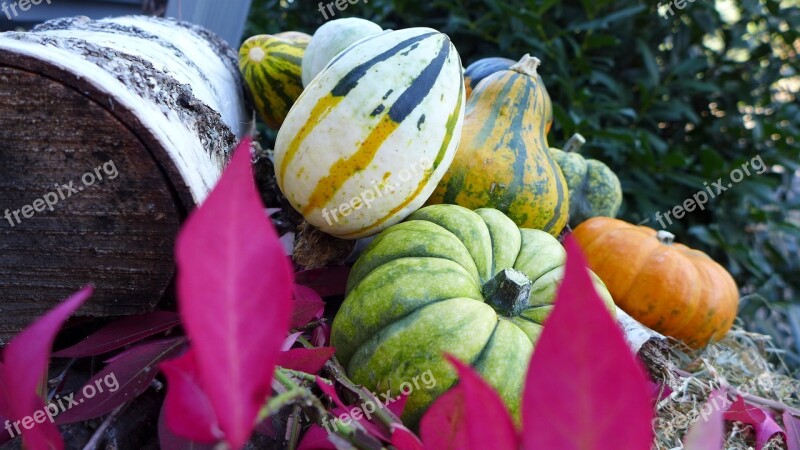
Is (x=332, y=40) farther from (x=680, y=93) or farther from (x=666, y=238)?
(x=680, y=93)

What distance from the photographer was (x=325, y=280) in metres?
1.00

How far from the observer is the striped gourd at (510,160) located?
3.90 ft

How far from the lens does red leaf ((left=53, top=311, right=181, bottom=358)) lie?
2.44 ft

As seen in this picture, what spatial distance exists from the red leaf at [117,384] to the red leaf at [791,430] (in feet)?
3.45

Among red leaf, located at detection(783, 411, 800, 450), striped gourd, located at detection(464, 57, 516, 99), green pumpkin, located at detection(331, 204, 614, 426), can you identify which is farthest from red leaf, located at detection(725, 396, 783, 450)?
striped gourd, located at detection(464, 57, 516, 99)

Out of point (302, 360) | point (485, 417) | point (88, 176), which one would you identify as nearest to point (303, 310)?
point (302, 360)

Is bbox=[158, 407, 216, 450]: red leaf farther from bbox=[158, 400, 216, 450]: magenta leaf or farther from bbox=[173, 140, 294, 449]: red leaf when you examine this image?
bbox=[173, 140, 294, 449]: red leaf

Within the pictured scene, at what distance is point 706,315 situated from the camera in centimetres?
149

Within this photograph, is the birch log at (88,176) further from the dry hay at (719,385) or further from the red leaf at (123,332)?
the dry hay at (719,385)

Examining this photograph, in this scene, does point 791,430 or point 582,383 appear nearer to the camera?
point 582,383

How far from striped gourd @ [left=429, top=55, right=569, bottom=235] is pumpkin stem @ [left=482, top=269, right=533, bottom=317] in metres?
0.35

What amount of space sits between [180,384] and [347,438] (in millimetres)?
142

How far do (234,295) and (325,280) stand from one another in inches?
26.6

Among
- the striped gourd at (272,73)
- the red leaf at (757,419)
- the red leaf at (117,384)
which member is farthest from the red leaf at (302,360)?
the striped gourd at (272,73)
